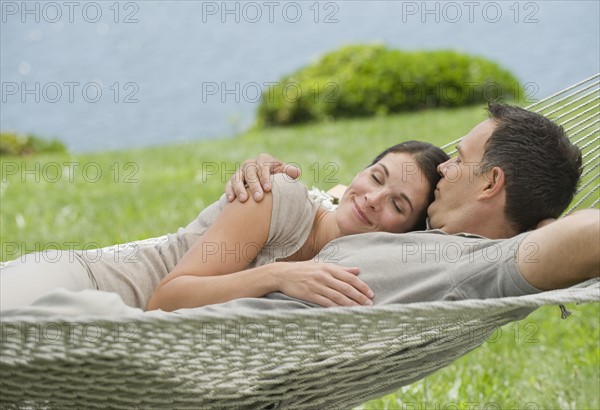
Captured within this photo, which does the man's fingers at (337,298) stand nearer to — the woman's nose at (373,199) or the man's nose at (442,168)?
the woman's nose at (373,199)

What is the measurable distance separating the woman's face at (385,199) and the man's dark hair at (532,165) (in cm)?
18

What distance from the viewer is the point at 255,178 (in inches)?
87.0

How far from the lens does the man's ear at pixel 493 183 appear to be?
2158mm

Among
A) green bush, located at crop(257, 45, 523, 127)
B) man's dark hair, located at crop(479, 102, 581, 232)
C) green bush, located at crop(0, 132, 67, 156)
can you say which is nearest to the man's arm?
man's dark hair, located at crop(479, 102, 581, 232)

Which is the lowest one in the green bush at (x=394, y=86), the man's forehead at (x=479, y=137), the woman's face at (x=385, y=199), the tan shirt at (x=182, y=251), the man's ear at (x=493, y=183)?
the green bush at (x=394, y=86)

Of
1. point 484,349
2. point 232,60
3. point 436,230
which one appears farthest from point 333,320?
point 232,60

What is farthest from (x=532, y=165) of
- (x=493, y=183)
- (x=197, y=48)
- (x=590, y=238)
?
(x=197, y=48)

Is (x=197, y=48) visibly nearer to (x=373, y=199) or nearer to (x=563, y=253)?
(x=373, y=199)

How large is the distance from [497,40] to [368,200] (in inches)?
433

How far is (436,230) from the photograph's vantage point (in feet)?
7.08

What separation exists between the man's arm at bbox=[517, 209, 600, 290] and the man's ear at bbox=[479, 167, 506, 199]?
32cm

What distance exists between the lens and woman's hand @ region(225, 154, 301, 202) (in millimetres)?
2172

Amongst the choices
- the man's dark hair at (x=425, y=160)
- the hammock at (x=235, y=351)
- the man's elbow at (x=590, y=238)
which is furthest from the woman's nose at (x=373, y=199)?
the man's elbow at (x=590, y=238)

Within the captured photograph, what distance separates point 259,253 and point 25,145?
7.63 m
